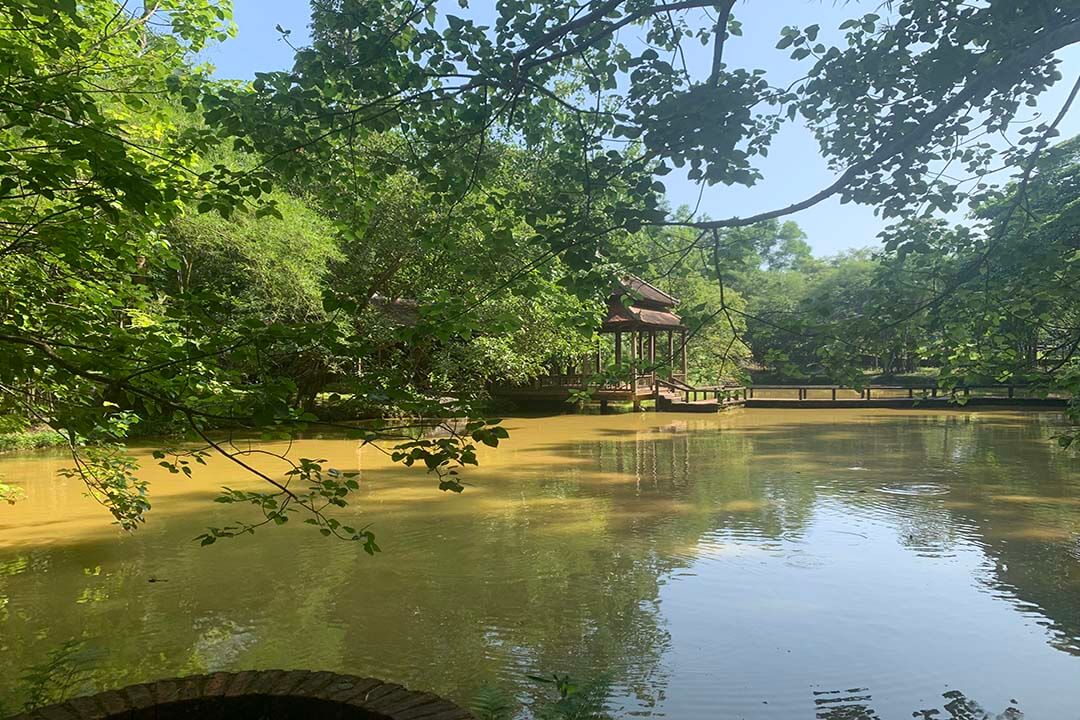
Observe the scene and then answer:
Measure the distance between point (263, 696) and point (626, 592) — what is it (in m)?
3.79

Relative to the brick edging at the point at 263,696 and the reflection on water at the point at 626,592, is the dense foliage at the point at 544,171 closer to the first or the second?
the brick edging at the point at 263,696

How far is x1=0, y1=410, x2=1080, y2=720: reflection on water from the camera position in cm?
430

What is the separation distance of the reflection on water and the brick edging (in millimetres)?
1679

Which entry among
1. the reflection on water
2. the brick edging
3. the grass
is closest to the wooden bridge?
the reflection on water

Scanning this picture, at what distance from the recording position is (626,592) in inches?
228

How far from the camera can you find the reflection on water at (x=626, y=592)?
4.30 metres

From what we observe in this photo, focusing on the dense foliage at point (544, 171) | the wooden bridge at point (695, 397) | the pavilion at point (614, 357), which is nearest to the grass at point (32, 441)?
the dense foliage at point (544, 171)

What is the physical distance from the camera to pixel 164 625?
5070 mm

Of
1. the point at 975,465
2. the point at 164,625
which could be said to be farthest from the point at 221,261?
the point at 975,465

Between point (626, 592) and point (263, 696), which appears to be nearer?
point (263, 696)

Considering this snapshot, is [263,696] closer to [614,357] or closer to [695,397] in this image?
[614,357]

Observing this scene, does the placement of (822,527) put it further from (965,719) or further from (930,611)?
(965,719)

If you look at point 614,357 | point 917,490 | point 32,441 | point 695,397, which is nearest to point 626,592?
point 917,490

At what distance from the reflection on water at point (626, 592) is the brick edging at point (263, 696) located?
1679 mm
